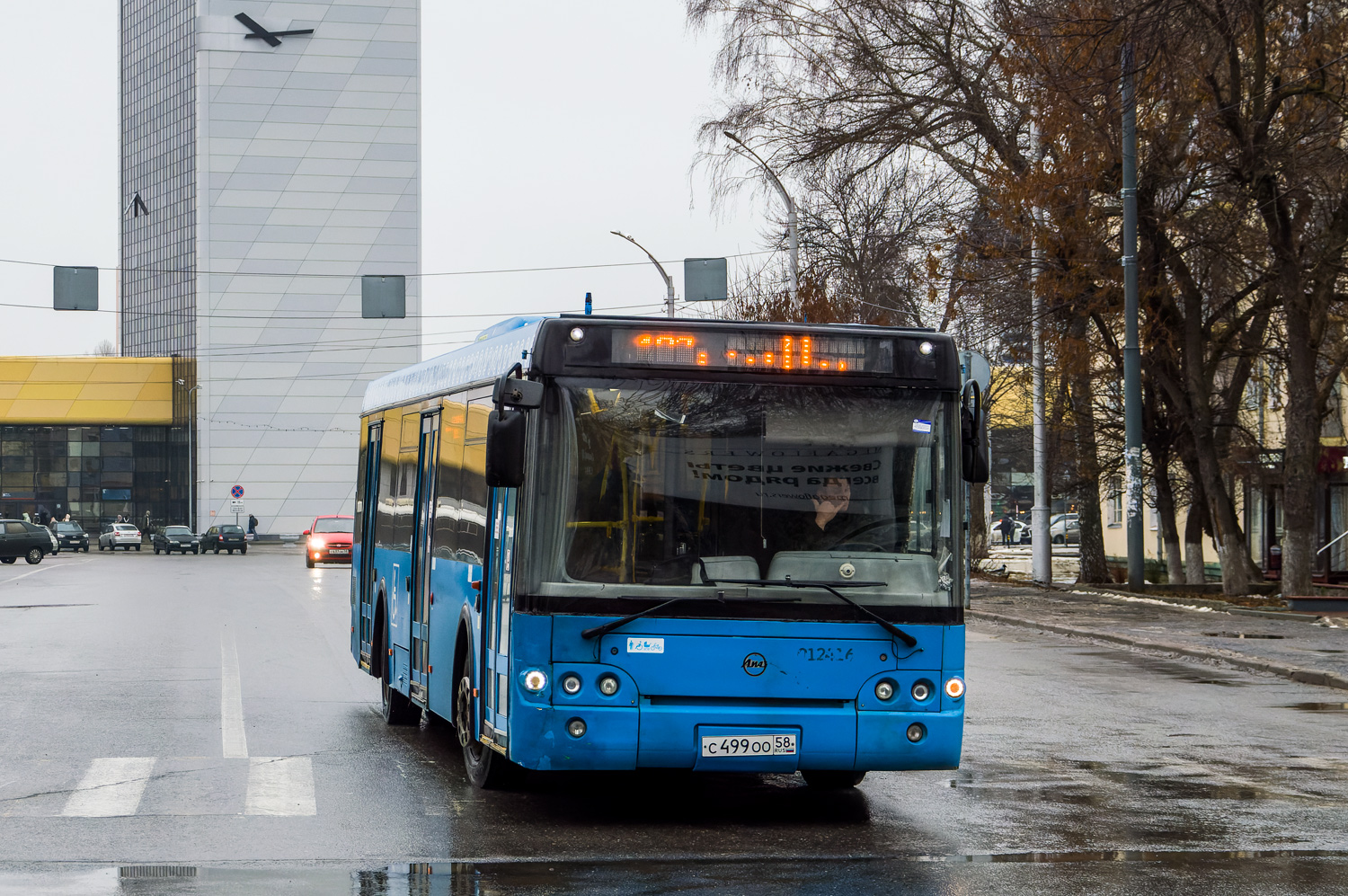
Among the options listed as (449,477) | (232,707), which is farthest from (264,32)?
(449,477)

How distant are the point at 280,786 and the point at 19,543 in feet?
161

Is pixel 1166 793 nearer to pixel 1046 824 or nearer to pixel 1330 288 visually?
pixel 1046 824

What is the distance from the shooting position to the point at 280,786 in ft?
31.8

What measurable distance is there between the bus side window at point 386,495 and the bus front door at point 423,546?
1037mm

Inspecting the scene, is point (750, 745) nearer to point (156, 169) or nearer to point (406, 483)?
point (406, 483)

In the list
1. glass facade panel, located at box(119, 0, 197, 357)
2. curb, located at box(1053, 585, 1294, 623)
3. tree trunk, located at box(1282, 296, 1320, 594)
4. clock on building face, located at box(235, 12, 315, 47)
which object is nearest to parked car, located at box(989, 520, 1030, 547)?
curb, located at box(1053, 585, 1294, 623)

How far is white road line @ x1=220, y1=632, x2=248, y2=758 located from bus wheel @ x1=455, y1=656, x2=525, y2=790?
178 centimetres

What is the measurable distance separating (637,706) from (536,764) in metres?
0.56

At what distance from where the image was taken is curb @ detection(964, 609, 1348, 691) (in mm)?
16688

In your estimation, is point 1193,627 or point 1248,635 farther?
point 1193,627

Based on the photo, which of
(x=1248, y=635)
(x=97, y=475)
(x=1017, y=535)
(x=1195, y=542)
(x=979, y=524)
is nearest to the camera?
(x=1248, y=635)

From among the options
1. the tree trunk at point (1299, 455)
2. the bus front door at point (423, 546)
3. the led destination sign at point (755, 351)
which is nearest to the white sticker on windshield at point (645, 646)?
the led destination sign at point (755, 351)

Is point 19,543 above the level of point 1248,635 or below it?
above

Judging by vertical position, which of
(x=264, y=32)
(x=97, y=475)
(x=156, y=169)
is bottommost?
(x=97, y=475)
